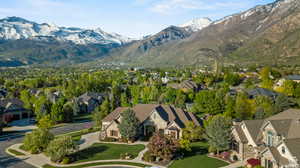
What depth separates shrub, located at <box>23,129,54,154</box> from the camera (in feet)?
157

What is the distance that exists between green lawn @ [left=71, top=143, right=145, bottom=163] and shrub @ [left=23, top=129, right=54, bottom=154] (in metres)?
6.26

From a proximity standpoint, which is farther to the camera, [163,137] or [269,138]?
[163,137]

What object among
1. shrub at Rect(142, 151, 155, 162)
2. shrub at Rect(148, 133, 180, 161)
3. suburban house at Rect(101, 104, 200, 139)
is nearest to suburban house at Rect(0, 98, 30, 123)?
suburban house at Rect(101, 104, 200, 139)

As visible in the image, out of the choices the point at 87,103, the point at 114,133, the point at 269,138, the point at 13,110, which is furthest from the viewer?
the point at 87,103

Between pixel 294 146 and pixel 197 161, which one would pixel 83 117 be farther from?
pixel 294 146

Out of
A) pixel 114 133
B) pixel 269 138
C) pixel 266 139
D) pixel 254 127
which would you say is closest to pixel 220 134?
pixel 254 127

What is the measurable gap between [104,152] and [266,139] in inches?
1054

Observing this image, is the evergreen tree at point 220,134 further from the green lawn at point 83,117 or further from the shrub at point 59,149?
the green lawn at point 83,117

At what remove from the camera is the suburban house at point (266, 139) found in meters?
36.8

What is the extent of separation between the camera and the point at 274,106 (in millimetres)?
65250

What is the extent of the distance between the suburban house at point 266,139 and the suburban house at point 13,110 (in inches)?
2592

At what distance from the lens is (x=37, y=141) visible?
4784 centimetres

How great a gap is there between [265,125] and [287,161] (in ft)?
27.6

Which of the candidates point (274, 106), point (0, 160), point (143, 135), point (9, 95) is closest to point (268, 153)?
point (143, 135)
